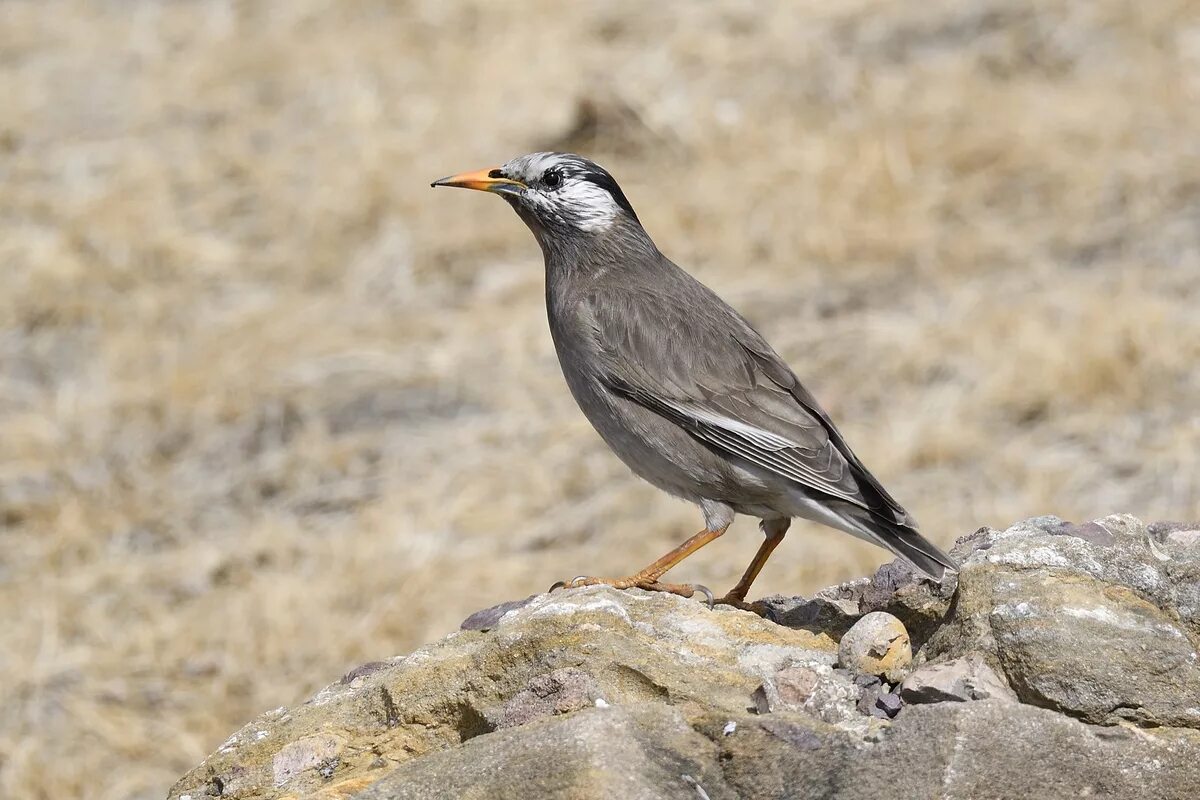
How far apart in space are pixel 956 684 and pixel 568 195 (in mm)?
3405

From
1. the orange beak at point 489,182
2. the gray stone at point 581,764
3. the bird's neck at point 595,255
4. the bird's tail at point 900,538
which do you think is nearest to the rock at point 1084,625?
the bird's tail at point 900,538

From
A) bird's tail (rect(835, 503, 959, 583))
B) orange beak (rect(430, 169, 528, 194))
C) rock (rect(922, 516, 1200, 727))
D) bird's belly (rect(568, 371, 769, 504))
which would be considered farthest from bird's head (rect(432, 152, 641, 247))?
rock (rect(922, 516, 1200, 727))

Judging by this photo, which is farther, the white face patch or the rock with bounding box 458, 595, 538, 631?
the white face patch

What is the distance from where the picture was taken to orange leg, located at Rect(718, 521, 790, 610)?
5562 millimetres

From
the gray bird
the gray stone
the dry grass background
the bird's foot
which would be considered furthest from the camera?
the dry grass background

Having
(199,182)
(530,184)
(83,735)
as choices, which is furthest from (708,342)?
(199,182)

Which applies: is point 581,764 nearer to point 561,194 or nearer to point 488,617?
point 488,617

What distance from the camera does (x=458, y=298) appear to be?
14.2 m

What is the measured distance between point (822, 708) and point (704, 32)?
46.9 ft

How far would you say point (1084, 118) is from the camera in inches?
575

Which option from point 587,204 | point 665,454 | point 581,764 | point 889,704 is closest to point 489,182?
point 587,204

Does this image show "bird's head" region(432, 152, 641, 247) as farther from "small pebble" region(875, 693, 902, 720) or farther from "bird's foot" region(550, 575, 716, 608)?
"small pebble" region(875, 693, 902, 720)

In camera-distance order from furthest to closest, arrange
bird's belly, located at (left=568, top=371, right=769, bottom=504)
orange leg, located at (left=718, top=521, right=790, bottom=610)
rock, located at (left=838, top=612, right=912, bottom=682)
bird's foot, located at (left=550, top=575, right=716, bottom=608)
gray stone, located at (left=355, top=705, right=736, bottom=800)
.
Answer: bird's belly, located at (left=568, top=371, right=769, bottom=504) → orange leg, located at (left=718, top=521, right=790, bottom=610) → bird's foot, located at (left=550, top=575, right=716, bottom=608) → rock, located at (left=838, top=612, right=912, bottom=682) → gray stone, located at (left=355, top=705, right=736, bottom=800)

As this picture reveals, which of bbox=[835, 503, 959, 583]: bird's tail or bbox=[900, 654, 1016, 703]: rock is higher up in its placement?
bbox=[835, 503, 959, 583]: bird's tail
